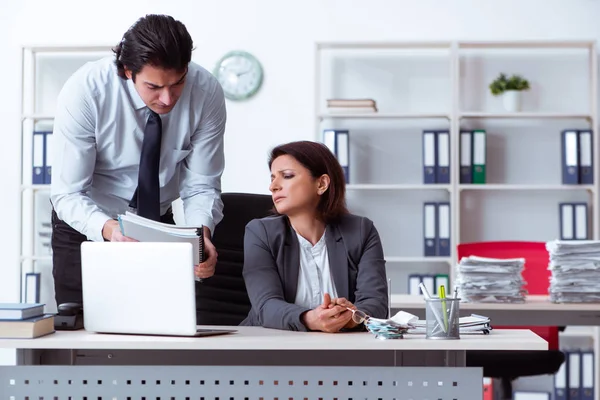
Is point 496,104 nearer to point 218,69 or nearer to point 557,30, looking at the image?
point 557,30

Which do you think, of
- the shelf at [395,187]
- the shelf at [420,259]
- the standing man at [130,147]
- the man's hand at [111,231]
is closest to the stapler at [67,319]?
the man's hand at [111,231]

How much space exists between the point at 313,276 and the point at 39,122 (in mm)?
3133

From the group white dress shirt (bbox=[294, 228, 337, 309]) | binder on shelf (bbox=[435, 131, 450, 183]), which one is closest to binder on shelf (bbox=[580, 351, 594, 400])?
binder on shelf (bbox=[435, 131, 450, 183])

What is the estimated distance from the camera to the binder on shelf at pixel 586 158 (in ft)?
14.6

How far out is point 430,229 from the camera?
4.48 metres

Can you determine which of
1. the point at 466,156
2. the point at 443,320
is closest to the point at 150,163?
the point at 443,320

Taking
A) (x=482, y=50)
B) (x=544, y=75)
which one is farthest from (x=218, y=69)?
(x=544, y=75)

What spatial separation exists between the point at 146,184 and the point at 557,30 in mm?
3169

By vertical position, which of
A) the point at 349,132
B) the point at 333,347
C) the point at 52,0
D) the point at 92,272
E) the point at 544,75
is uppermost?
the point at 52,0

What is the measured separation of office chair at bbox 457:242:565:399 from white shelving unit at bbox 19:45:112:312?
8.06 feet

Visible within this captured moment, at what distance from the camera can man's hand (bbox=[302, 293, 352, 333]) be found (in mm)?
1772

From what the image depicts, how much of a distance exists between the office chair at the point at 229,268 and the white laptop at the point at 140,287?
2.93 feet

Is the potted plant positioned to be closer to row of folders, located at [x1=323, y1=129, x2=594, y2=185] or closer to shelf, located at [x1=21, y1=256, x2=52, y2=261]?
row of folders, located at [x1=323, y1=129, x2=594, y2=185]

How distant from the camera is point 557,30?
470 centimetres
